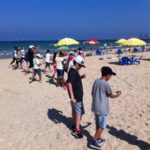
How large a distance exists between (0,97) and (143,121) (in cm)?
577

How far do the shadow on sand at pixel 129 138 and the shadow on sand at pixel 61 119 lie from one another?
1.72ft

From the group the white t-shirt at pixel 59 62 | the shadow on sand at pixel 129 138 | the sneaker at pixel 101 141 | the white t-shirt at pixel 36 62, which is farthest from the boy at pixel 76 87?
the white t-shirt at pixel 36 62

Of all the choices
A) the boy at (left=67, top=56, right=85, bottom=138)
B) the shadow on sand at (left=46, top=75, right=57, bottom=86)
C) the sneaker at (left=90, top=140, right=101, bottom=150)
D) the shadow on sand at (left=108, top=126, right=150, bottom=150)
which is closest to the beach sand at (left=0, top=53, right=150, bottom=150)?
the shadow on sand at (left=108, top=126, right=150, bottom=150)

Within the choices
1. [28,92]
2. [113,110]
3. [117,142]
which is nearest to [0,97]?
[28,92]

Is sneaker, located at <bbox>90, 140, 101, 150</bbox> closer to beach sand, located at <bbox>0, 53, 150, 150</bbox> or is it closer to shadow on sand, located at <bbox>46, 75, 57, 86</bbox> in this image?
beach sand, located at <bbox>0, 53, 150, 150</bbox>

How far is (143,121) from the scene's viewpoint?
7.25 m

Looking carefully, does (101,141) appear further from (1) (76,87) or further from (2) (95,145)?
(1) (76,87)

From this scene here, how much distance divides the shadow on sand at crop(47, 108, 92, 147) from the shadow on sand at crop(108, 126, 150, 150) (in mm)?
525

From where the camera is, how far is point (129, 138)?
629cm

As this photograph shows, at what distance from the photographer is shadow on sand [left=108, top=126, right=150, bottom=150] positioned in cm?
588

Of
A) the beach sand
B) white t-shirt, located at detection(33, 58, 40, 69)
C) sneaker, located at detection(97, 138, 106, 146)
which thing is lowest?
the beach sand

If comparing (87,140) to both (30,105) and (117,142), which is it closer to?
(117,142)

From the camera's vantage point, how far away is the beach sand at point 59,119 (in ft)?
20.5

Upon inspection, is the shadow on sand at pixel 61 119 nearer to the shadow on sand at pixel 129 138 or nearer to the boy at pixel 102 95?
the shadow on sand at pixel 129 138
